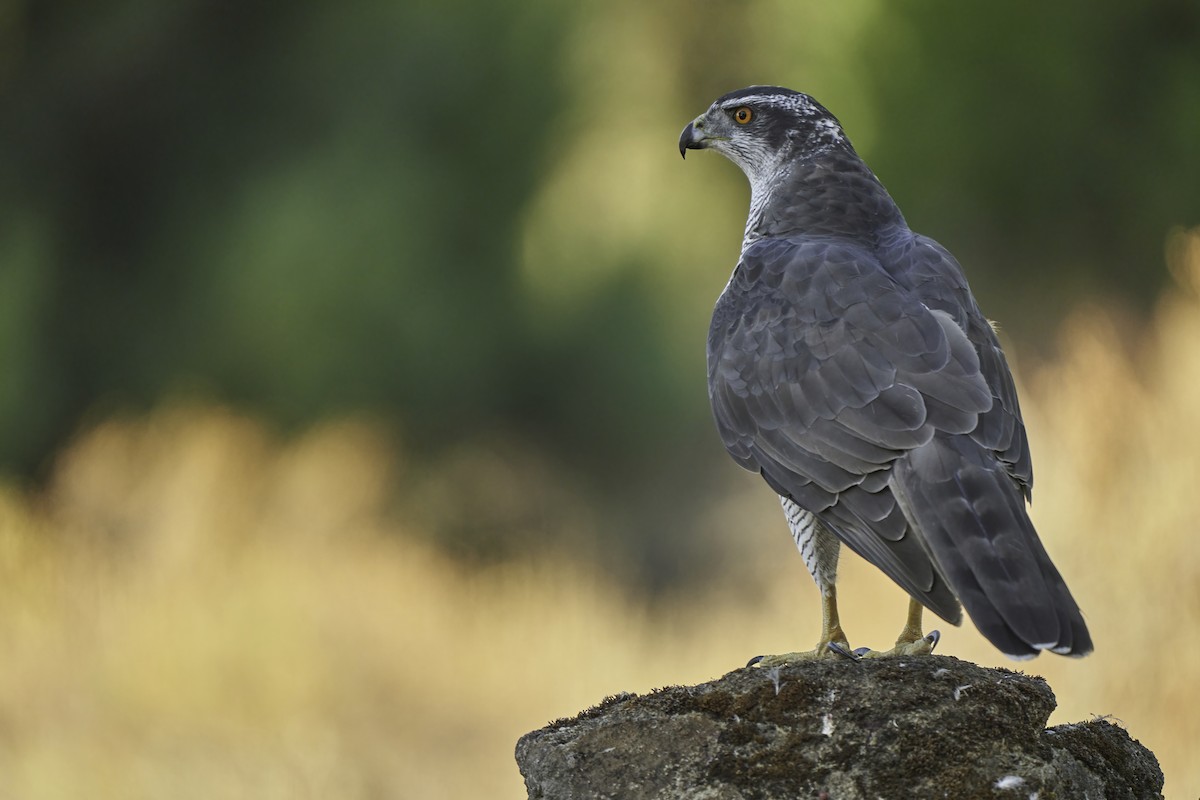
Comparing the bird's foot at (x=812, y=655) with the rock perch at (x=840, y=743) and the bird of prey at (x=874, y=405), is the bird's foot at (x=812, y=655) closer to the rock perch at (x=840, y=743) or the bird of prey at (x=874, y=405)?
the bird of prey at (x=874, y=405)

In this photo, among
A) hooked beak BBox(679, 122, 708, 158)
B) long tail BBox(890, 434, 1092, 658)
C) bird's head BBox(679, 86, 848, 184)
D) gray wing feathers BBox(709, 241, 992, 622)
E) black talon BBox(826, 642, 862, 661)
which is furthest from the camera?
hooked beak BBox(679, 122, 708, 158)

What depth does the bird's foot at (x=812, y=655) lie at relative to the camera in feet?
11.0

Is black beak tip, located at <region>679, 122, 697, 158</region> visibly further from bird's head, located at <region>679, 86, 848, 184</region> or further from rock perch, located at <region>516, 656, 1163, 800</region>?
rock perch, located at <region>516, 656, 1163, 800</region>

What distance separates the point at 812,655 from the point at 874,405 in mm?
710

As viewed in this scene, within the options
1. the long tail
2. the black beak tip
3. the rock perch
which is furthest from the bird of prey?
the black beak tip

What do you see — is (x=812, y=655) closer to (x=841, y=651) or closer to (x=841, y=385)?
(x=841, y=651)

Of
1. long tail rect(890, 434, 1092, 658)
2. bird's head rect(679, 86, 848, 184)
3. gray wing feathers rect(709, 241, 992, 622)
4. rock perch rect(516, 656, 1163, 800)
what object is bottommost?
rock perch rect(516, 656, 1163, 800)

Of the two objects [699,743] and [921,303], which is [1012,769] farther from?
[921,303]

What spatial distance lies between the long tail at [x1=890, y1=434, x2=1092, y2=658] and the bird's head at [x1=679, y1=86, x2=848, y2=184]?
4.96ft

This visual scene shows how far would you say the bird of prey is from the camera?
2.81m

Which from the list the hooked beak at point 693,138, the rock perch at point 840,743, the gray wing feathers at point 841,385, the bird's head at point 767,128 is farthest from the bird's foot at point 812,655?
the hooked beak at point 693,138

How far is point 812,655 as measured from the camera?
3.41 metres

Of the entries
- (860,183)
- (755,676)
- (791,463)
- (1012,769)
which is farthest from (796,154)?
(1012,769)

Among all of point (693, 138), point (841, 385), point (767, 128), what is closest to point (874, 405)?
point (841, 385)
